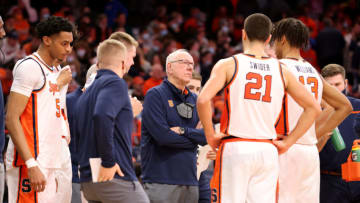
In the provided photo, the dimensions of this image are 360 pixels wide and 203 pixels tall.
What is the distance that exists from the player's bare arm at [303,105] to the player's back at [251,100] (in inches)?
4.6

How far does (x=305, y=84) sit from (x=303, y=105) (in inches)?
17.2

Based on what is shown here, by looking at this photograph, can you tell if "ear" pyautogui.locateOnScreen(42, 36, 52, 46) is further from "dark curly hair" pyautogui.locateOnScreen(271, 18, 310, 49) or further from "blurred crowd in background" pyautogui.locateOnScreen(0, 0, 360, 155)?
"blurred crowd in background" pyautogui.locateOnScreen(0, 0, 360, 155)

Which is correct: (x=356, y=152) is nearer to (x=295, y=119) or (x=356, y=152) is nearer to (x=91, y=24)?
(x=295, y=119)

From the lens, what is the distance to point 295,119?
202 inches

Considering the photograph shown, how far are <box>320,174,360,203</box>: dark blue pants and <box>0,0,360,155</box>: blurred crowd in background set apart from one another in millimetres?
4335

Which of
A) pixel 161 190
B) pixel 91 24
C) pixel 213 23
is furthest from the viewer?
pixel 213 23

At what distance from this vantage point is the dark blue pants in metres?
6.45

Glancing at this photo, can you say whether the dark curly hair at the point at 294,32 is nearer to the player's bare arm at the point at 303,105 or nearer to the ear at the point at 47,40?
the player's bare arm at the point at 303,105

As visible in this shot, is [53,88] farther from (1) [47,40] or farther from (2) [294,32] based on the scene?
(2) [294,32]

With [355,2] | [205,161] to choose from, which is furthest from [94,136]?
[355,2]

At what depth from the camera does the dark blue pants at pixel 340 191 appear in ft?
21.2

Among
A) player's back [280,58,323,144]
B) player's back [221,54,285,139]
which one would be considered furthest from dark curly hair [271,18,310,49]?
player's back [221,54,285,139]

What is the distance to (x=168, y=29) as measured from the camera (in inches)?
668

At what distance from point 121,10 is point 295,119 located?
12.0m
